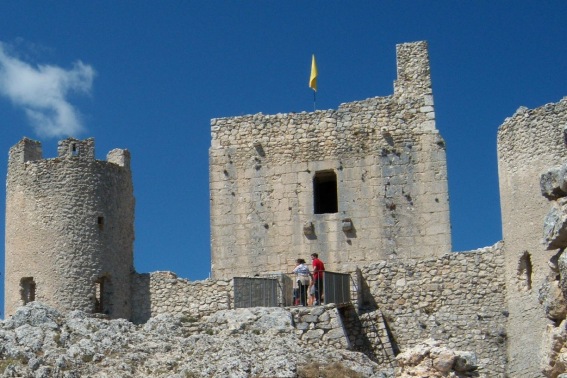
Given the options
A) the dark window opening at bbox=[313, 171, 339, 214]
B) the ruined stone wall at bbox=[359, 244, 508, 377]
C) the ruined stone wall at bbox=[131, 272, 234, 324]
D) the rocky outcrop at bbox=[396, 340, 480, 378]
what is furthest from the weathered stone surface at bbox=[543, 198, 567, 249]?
the dark window opening at bbox=[313, 171, 339, 214]

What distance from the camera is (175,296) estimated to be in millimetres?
27281

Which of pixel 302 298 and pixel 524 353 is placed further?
pixel 302 298

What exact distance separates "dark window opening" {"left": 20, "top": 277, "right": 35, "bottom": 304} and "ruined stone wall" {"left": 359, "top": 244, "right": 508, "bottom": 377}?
7.70 metres

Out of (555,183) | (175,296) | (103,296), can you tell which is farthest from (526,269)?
(555,183)

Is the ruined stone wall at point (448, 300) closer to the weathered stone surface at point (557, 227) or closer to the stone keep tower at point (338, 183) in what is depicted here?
the stone keep tower at point (338, 183)

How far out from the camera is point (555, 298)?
11.4 m

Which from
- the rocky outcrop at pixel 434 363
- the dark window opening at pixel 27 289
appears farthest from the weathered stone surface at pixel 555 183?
the dark window opening at pixel 27 289

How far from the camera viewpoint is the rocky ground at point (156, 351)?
64.3 feet

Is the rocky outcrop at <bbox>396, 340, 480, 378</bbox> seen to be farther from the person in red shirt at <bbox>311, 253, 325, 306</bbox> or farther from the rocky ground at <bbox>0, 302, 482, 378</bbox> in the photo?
the person in red shirt at <bbox>311, 253, 325, 306</bbox>

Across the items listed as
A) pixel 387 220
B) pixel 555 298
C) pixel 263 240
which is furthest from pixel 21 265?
pixel 555 298

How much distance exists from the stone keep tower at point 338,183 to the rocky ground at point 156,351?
17.1 ft

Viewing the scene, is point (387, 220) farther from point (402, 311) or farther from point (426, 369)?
point (426, 369)

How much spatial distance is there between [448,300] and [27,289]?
975 centimetres

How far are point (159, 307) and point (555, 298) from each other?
1700cm
